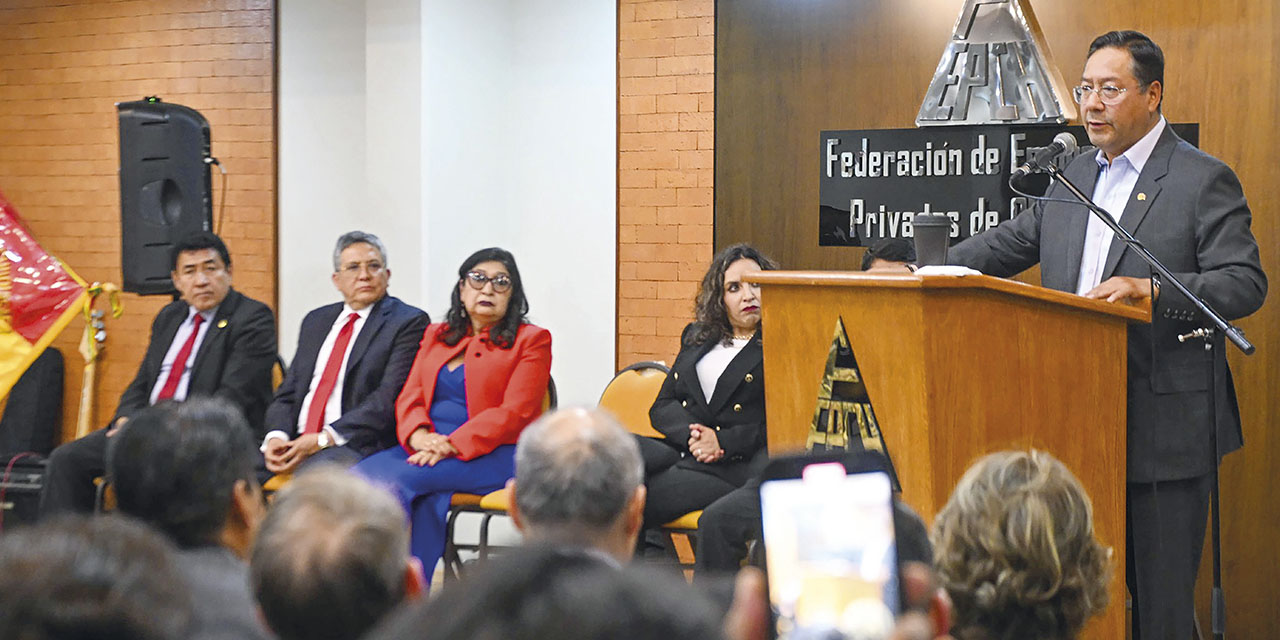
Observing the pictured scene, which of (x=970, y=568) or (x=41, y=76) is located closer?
(x=970, y=568)

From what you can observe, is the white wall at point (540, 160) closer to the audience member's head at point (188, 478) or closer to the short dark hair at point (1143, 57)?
the short dark hair at point (1143, 57)

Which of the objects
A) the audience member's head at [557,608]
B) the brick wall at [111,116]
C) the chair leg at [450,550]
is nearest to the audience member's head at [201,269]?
the brick wall at [111,116]

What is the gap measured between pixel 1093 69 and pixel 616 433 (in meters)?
1.95

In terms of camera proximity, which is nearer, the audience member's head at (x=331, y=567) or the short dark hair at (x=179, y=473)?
the audience member's head at (x=331, y=567)

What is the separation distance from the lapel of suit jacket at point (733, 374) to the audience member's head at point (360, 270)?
152 cm

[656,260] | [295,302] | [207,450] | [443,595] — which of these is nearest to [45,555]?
[443,595]

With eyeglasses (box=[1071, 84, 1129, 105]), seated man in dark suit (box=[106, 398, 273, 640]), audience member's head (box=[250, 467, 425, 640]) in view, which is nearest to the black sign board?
eyeglasses (box=[1071, 84, 1129, 105])

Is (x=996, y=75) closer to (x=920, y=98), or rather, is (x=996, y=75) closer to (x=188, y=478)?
(x=920, y=98)

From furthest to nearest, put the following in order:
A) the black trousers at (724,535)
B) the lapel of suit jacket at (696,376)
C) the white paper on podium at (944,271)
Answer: the lapel of suit jacket at (696,376) < the black trousers at (724,535) < the white paper on podium at (944,271)

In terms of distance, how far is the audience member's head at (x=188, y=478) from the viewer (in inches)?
77.7

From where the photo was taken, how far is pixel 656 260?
566 centimetres

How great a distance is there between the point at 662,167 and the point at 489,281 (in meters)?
1.24

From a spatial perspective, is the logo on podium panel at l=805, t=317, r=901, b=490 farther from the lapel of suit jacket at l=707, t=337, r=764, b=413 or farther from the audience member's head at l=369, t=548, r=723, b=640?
the audience member's head at l=369, t=548, r=723, b=640

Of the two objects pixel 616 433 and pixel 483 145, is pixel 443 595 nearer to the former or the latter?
pixel 616 433
